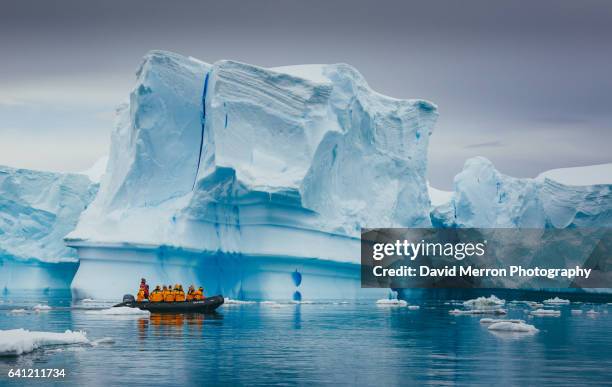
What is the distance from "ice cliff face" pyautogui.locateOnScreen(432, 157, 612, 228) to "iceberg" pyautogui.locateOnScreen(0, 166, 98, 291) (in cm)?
1707

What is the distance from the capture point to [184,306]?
23.6 metres

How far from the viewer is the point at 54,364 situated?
36.9 ft

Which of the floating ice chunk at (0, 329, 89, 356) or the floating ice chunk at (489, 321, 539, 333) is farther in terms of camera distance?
the floating ice chunk at (489, 321, 539, 333)

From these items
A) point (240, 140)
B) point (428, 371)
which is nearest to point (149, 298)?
point (240, 140)

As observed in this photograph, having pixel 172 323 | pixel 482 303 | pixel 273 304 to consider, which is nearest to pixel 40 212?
pixel 273 304

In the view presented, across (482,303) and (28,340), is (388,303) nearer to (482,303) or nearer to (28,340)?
(482,303)

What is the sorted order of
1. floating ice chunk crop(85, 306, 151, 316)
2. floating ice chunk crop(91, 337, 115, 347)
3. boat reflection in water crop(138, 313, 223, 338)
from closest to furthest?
floating ice chunk crop(91, 337, 115, 347), boat reflection in water crop(138, 313, 223, 338), floating ice chunk crop(85, 306, 151, 316)

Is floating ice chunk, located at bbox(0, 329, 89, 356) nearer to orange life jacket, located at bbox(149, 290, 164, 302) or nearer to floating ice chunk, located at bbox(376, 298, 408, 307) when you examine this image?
orange life jacket, located at bbox(149, 290, 164, 302)

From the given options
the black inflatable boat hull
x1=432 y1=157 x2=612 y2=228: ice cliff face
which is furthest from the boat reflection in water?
x1=432 y1=157 x2=612 y2=228: ice cliff face

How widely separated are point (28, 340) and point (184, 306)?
11513mm

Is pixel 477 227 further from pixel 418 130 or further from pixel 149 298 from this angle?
pixel 149 298

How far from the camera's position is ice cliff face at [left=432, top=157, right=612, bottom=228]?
41125 mm

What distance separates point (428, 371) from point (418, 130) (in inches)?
929

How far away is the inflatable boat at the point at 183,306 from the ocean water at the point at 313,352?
131 cm
